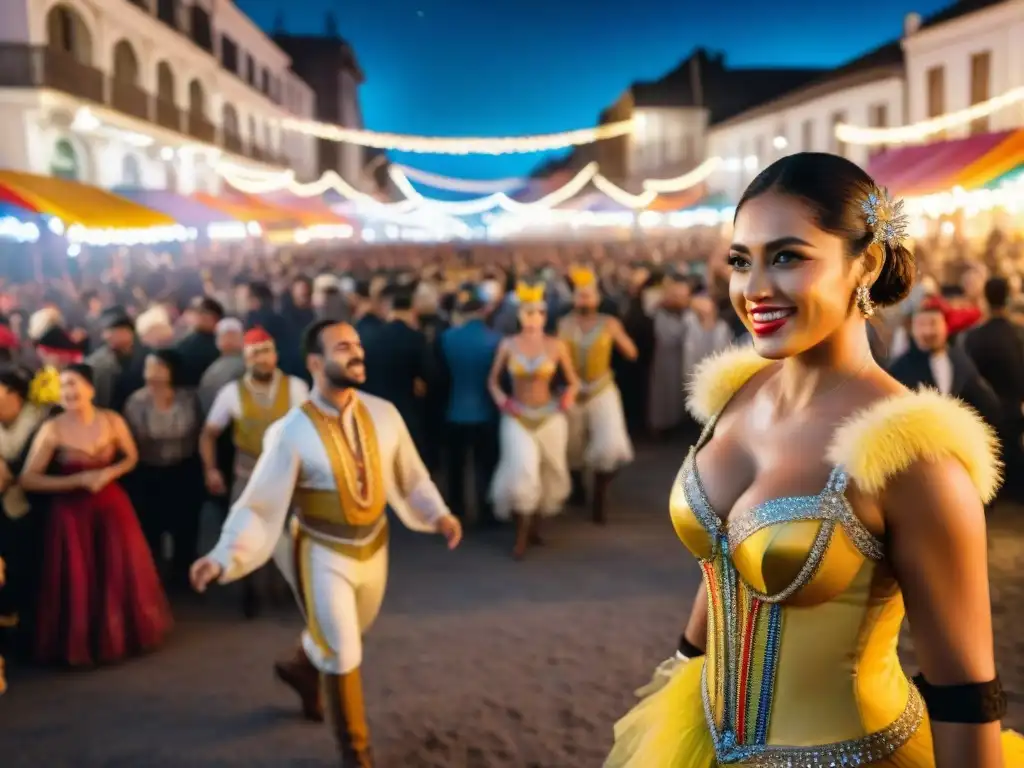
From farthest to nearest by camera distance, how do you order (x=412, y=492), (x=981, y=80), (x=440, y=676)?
(x=981, y=80), (x=440, y=676), (x=412, y=492)

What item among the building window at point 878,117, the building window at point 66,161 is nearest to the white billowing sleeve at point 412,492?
the building window at point 66,161

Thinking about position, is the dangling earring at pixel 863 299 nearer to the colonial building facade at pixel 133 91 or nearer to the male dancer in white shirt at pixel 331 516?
the male dancer in white shirt at pixel 331 516

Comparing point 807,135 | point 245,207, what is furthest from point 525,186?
point 245,207

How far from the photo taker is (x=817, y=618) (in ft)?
5.65

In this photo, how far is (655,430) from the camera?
37.6 feet

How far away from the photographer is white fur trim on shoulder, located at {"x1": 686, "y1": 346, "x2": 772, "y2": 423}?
2.13 metres

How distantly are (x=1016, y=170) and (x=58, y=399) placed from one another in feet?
34.6

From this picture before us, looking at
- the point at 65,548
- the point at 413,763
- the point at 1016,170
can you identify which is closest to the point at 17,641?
the point at 65,548

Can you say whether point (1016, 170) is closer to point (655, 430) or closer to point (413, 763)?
point (655, 430)

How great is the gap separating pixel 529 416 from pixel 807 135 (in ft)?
108

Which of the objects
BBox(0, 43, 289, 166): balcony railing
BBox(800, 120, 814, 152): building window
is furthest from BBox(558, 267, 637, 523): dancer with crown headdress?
BBox(800, 120, 814, 152): building window

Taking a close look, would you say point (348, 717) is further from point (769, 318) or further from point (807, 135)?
point (807, 135)

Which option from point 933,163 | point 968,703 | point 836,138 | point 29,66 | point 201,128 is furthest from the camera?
point 836,138

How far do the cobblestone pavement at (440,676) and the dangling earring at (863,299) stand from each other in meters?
3.07
